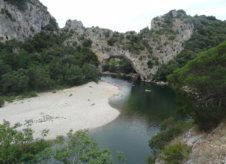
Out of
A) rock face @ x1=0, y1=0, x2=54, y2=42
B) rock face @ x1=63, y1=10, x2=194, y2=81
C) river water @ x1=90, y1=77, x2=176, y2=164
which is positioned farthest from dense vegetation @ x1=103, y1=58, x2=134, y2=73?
river water @ x1=90, y1=77, x2=176, y2=164

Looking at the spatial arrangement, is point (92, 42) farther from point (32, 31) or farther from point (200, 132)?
point (200, 132)

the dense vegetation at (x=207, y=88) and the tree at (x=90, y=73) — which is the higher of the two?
the dense vegetation at (x=207, y=88)

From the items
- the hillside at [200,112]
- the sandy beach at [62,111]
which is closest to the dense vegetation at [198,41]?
the sandy beach at [62,111]

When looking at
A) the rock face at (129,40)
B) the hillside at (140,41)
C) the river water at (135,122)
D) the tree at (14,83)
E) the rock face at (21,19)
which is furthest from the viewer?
the rock face at (129,40)

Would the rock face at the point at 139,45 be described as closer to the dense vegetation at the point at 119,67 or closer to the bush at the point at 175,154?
the dense vegetation at the point at 119,67

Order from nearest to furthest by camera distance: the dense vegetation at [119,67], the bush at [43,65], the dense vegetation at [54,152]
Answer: the dense vegetation at [54,152] < the bush at [43,65] < the dense vegetation at [119,67]

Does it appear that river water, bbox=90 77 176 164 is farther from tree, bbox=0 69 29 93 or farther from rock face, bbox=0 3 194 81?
rock face, bbox=0 3 194 81

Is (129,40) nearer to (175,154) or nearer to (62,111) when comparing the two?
(62,111)

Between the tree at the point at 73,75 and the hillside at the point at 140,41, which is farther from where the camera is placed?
the hillside at the point at 140,41

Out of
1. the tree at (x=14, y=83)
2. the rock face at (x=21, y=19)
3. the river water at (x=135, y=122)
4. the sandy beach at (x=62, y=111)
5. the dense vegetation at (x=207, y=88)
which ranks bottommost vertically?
the sandy beach at (x=62, y=111)

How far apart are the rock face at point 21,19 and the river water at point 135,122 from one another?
1448 inches

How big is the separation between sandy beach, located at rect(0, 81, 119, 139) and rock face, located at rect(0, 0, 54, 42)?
3172 centimetres

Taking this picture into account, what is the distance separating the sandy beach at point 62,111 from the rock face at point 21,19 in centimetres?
3172

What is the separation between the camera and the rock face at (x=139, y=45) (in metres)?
96.7
